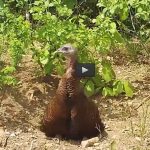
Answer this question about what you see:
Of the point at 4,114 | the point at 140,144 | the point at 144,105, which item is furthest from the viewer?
the point at 144,105

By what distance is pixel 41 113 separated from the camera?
209 inches

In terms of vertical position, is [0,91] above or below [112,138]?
above

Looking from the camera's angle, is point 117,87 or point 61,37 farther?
point 117,87

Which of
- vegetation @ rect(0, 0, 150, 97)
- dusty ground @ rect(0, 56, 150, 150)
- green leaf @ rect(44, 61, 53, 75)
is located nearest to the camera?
dusty ground @ rect(0, 56, 150, 150)

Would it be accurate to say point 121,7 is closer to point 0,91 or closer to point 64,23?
point 64,23

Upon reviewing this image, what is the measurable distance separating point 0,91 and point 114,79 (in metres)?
1.10

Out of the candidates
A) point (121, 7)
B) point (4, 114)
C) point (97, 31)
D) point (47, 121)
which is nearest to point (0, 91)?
point (4, 114)

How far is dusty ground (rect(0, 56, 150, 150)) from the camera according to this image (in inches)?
187

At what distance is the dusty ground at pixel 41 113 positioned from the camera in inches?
→ 187

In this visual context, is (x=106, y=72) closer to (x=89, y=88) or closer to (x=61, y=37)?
(x=89, y=88)

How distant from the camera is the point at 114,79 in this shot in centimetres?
559

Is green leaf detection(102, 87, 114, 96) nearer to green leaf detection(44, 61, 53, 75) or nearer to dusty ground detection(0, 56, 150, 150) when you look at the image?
dusty ground detection(0, 56, 150, 150)

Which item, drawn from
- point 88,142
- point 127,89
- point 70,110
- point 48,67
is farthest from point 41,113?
point 127,89
